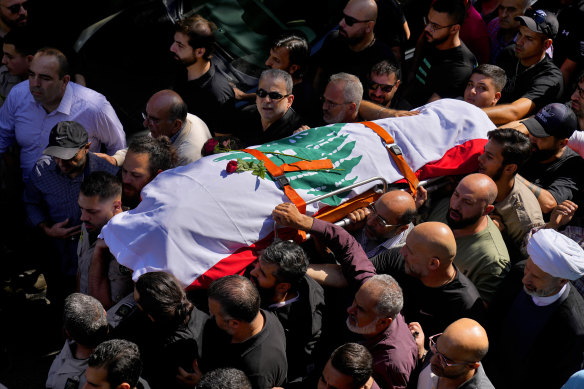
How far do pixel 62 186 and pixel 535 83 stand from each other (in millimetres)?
3863

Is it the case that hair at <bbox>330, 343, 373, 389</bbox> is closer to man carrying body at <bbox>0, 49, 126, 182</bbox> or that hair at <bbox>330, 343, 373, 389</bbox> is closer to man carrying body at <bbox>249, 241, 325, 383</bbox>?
man carrying body at <bbox>249, 241, 325, 383</bbox>

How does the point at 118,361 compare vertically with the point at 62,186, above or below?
above

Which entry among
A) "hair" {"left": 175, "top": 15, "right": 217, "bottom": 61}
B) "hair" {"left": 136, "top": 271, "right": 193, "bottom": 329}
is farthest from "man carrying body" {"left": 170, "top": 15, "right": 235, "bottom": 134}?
"hair" {"left": 136, "top": 271, "right": 193, "bottom": 329}

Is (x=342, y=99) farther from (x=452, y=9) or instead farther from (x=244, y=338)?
(x=244, y=338)

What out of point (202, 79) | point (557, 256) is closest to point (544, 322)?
point (557, 256)

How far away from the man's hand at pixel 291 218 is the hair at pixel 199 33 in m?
2.23

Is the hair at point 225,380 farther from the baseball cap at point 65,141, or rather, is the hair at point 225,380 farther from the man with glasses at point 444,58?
the man with glasses at point 444,58

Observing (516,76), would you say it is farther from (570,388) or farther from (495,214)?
(570,388)

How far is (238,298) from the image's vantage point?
319 centimetres

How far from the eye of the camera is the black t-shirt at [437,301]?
3697mm

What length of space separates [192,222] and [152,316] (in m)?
0.58

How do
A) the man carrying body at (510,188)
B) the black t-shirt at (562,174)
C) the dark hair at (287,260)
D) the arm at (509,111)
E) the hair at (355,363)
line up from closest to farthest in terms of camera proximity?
the hair at (355,363) → the dark hair at (287,260) → the man carrying body at (510,188) → the black t-shirt at (562,174) → the arm at (509,111)

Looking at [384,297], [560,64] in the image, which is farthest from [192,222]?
[560,64]

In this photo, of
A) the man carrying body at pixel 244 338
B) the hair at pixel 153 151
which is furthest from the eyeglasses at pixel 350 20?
the man carrying body at pixel 244 338
